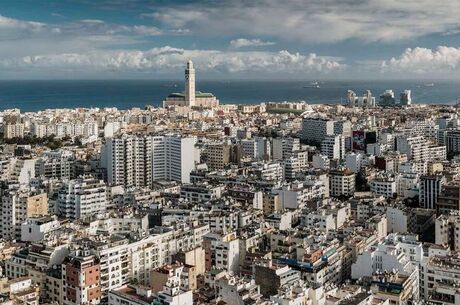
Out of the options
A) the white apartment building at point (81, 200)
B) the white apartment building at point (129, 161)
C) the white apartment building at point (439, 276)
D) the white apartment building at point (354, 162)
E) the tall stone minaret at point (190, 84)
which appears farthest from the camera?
the tall stone minaret at point (190, 84)

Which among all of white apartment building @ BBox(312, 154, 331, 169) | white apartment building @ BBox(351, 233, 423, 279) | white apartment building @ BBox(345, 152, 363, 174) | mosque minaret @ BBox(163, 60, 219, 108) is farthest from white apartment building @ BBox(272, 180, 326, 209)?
mosque minaret @ BBox(163, 60, 219, 108)

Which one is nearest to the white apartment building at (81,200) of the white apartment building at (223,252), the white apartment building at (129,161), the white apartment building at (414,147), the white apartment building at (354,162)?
the white apartment building at (223,252)

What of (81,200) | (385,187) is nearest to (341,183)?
(385,187)

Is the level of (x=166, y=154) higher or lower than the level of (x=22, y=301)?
higher

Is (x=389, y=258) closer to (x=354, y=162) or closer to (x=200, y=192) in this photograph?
(x=200, y=192)

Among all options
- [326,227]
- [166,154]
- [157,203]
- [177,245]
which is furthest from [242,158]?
[177,245]

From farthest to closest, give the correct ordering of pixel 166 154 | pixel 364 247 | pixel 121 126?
pixel 121 126, pixel 166 154, pixel 364 247

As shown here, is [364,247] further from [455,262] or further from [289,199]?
[289,199]

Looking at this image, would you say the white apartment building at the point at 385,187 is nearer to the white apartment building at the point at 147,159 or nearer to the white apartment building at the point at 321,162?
the white apartment building at the point at 321,162
